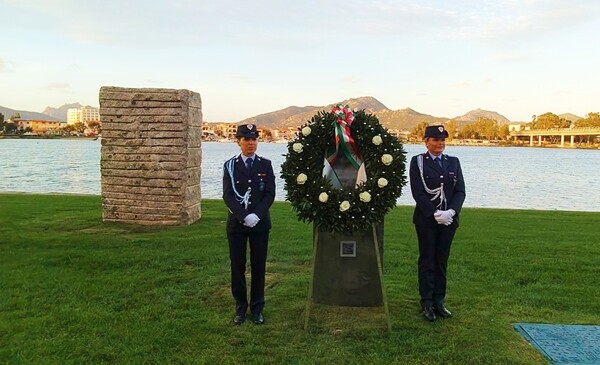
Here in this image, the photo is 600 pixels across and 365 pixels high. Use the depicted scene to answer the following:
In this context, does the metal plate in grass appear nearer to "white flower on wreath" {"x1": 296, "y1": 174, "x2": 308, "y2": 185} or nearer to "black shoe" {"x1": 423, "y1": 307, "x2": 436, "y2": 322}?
"black shoe" {"x1": 423, "y1": 307, "x2": 436, "y2": 322}

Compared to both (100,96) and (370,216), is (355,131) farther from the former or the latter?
(100,96)

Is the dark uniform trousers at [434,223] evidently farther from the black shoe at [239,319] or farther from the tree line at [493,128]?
the tree line at [493,128]

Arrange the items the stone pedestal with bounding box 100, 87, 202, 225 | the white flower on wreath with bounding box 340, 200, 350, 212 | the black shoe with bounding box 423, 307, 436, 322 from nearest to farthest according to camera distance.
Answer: the white flower on wreath with bounding box 340, 200, 350, 212, the black shoe with bounding box 423, 307, 436, 322, the stone pedestal with bounding box 100, 87, 202, 225

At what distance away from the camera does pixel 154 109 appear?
458 inches

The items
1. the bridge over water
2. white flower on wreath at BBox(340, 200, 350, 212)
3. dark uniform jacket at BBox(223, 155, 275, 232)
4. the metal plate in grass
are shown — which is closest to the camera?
the metal plate in grass

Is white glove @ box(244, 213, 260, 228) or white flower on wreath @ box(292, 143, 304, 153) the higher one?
white flower on wreath @ box(292, 143, 304, 153)

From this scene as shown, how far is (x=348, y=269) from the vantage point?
5770 millimetres

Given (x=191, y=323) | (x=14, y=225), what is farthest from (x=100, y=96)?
(x=191, y=323)

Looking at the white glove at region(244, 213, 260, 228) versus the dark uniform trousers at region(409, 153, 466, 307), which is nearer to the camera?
the white glove at region(244, 213, 260, 228)

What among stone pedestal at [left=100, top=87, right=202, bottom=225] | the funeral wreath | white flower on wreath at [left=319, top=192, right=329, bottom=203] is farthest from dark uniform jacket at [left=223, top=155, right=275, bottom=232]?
stone pedestal at [left=100, top=87, right=202, bottom=225]

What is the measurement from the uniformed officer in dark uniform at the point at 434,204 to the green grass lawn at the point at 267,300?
32cm

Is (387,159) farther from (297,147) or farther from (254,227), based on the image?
(254,227)

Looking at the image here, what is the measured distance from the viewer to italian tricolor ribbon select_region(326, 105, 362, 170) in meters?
5.47

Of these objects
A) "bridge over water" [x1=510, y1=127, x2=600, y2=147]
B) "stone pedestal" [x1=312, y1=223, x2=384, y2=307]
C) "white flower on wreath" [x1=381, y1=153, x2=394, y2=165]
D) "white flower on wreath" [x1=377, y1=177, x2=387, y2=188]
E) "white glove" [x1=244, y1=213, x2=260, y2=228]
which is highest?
"bridge over water" [x1=510, y1=127, x2=600, y2=147]
